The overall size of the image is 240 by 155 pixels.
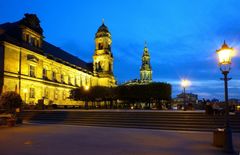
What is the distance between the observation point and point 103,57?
9538 centimetres

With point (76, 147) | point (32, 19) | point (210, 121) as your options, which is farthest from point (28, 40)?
point (76, 147)

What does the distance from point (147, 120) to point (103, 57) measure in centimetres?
7096

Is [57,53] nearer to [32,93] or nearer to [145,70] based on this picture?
[32,93]

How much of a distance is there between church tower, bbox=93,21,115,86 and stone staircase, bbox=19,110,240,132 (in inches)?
2499

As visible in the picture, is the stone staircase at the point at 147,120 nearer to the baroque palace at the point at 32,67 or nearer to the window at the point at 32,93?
the baroque palace at the point at 32,67

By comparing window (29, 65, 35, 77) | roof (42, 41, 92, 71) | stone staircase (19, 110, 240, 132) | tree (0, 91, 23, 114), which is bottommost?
stone staircase (19, 110, 240, 132)

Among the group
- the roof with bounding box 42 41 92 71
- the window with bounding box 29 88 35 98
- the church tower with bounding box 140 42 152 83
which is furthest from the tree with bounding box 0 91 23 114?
the church tower with bounding box 140 42 152 83

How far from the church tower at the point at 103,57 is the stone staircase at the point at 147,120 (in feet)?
208

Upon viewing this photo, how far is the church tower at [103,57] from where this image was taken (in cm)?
9519

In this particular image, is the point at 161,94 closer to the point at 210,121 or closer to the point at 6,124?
the point at 210,121

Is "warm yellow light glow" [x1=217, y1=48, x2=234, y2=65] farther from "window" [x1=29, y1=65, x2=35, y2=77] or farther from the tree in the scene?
"window" [x1=29, y1=65, x2=35, y2=77]

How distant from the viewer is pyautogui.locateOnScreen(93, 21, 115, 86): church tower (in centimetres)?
9519

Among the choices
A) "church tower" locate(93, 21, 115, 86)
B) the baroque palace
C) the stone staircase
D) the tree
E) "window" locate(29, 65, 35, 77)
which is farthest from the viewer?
"church tower" locate(93, 21, 115, 86)

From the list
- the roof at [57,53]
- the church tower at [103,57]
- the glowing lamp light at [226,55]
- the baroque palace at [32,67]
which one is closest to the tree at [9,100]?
the baroque palace at [32,67]
